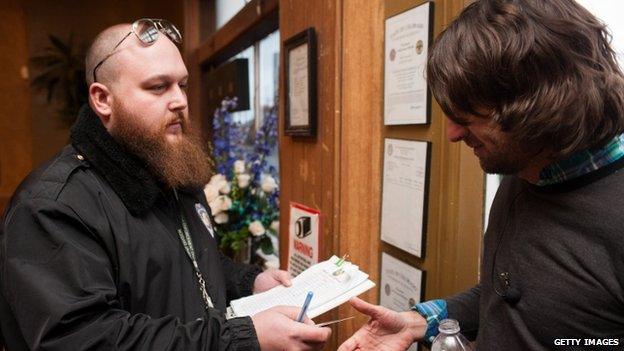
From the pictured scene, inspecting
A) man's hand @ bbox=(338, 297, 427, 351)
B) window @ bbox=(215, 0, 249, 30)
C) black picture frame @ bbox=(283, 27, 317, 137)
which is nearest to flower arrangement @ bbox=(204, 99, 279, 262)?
black picture frame @ bbox=(283, 27, 317, 137)

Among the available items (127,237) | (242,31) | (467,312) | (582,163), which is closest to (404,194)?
(467,312)

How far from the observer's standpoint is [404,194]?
4.94 ft

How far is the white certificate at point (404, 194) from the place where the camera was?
143 centimetres

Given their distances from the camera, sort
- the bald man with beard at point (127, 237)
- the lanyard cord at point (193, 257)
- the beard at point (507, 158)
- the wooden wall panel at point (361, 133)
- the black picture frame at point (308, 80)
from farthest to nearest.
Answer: the black picture frame at point (308, 80)
the wooden wall panel at point (361, 133)
the lanyard cord at point (193, 257)
the bald man with beard at point (127, 237)
the beard at point (507, 158)

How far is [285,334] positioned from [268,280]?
1.58 ft

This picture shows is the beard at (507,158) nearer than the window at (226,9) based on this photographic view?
Yes

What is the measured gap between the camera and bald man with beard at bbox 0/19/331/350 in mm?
973

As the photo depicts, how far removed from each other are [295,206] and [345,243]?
364mm

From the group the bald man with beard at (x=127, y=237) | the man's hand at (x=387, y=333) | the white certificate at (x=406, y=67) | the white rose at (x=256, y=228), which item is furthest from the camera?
the white rose at (x=256, y=228)

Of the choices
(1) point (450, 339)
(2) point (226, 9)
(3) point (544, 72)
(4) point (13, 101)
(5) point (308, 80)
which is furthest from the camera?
(4) point (13, 101)

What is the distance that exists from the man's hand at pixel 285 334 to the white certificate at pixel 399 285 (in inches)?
19.3

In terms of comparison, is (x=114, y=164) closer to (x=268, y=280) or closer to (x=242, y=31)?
(x=268, y=280)

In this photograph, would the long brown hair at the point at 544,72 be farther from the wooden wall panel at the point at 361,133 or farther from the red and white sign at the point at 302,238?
the red and white sign at the point at 302,238

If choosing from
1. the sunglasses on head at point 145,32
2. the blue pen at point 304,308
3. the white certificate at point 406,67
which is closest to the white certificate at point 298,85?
the white certificate at point 406,67
